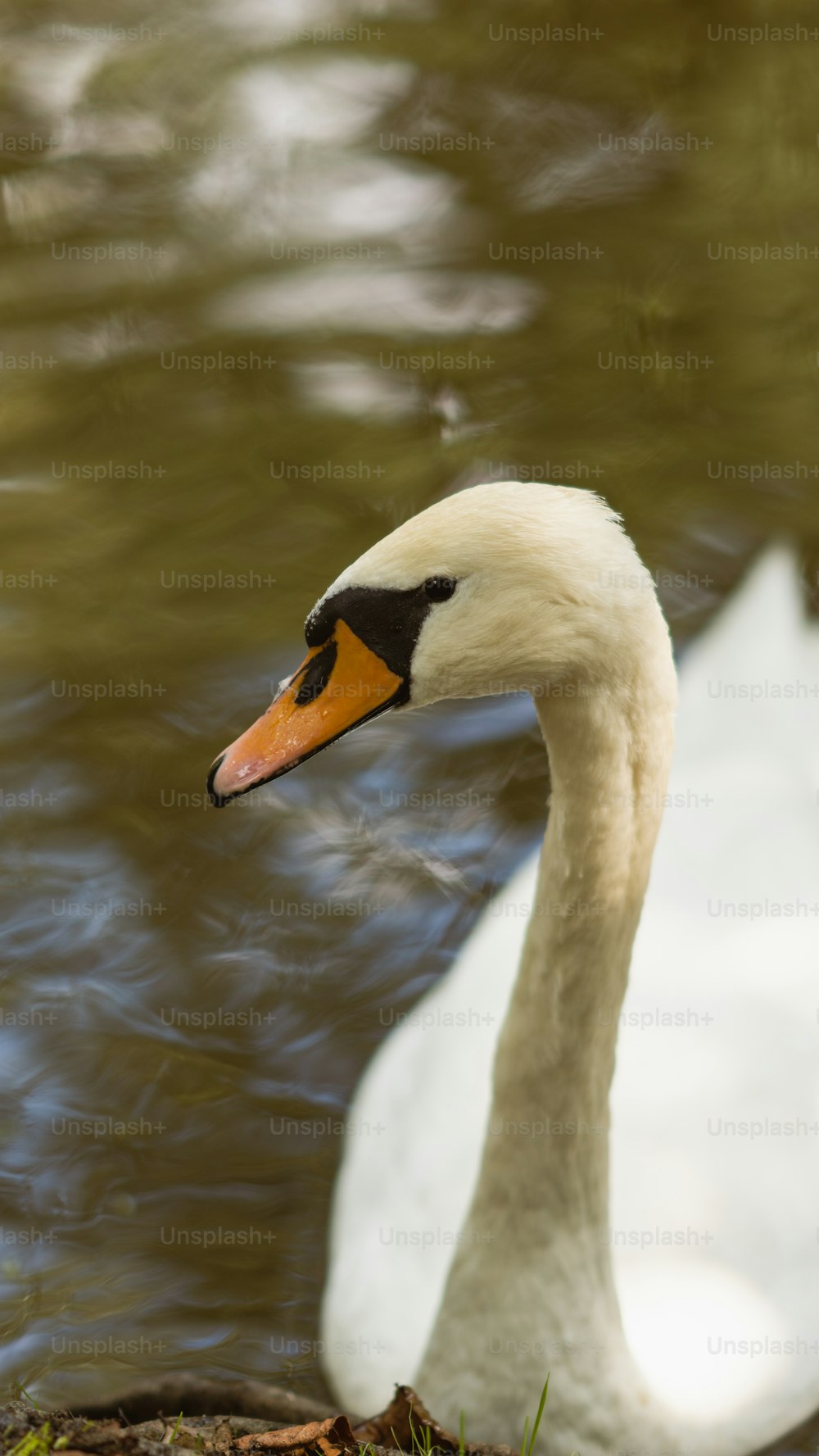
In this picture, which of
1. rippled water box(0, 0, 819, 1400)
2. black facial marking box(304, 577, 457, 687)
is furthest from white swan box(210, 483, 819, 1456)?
rippled water box(0, 0, 819, 1400)

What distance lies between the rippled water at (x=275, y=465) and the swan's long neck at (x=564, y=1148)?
58cm

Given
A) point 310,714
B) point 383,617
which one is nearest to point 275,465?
point 310,714

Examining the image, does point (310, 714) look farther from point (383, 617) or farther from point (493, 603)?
point (493, 603)

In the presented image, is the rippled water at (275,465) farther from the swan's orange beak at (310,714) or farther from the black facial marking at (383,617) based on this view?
the black facial marking at (383,617)

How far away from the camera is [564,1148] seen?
3.29 metres

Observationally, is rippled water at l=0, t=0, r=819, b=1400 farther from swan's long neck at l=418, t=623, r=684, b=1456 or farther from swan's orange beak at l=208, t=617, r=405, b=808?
swan's orange beak at l=208, t=617, r=405, b=808

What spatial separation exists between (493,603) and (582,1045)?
0.97 metres

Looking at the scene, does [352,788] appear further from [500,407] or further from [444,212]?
[444,212]

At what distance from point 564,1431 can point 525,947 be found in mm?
1066

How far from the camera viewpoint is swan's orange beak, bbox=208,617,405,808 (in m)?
2.93

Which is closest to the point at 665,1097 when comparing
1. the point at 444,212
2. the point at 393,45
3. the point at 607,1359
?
the point at 607,1359

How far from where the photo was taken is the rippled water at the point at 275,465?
4352 millimetres

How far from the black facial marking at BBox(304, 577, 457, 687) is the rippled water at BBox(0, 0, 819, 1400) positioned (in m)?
1.88

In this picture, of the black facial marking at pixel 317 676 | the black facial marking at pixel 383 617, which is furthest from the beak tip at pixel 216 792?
the black facial marking at pixel 383 617
